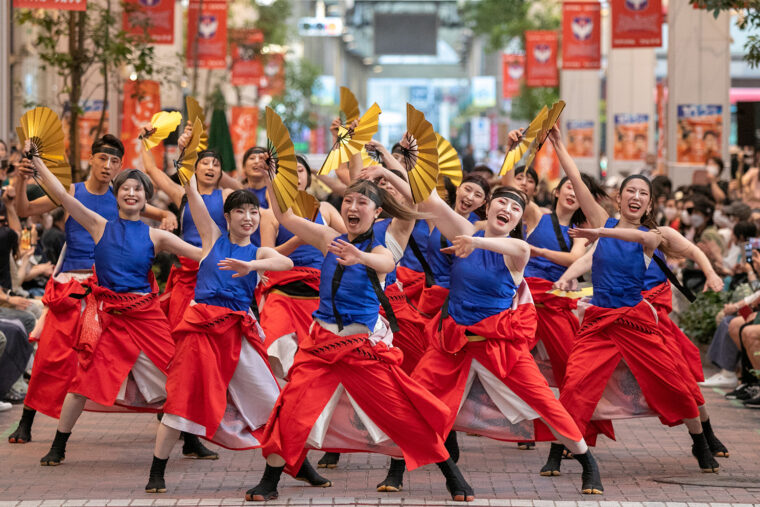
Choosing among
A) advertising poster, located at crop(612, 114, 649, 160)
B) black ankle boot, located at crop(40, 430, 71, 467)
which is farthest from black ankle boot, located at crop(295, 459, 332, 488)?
advertising poster, located at crop(612, 114, 649, 160)

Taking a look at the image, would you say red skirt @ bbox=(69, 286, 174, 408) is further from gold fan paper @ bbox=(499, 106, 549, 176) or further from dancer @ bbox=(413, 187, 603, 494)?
gold fan paper @ bbox=(499, 106, 549, 176)

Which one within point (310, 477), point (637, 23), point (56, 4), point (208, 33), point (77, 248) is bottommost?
point (310, 477)

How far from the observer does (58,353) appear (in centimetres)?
893

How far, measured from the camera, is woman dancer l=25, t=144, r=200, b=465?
838 centimetres

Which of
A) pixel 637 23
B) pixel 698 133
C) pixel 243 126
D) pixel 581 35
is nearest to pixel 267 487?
pixel 698 133

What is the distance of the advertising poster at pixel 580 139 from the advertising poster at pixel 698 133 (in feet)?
41.3

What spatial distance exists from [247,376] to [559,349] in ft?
7.94

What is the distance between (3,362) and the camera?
1095cm

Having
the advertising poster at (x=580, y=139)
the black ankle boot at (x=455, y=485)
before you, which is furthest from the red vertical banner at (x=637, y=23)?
the black ankle boot at (x=455, y=485)

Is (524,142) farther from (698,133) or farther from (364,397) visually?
(698,133)

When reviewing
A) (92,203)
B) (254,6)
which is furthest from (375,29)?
(92,203)

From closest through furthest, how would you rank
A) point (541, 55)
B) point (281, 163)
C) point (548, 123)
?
1. point (281, 163)
2. point (548, 123)
3. point (541, 55)

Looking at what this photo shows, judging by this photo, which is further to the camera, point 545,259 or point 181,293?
point 181,293

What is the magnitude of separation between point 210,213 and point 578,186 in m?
2.70
